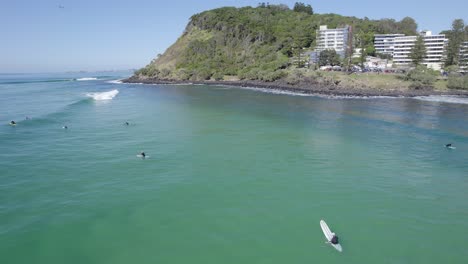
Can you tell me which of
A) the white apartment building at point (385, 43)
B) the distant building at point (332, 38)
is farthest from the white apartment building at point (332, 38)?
the white apartment building at point (385, 43)

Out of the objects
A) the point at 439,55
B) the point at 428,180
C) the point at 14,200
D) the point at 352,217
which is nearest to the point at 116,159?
the point at 14,200

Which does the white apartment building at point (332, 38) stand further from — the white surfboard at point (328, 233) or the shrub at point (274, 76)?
the white surfboard at point (328, 233)

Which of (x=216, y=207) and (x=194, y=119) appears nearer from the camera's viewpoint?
(x=216, y=207)

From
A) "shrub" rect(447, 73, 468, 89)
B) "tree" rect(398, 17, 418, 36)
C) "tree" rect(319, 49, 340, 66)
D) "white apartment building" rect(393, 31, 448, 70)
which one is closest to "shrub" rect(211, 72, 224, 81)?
"tree" rect(319, 49, 340, 66)

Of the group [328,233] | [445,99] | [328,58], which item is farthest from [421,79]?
[328,233]

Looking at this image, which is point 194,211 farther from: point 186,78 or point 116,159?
point 186,78

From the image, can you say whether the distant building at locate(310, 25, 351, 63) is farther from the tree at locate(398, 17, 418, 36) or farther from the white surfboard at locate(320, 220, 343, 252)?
the white surfboard at locate(320, 220, 343, 252)
